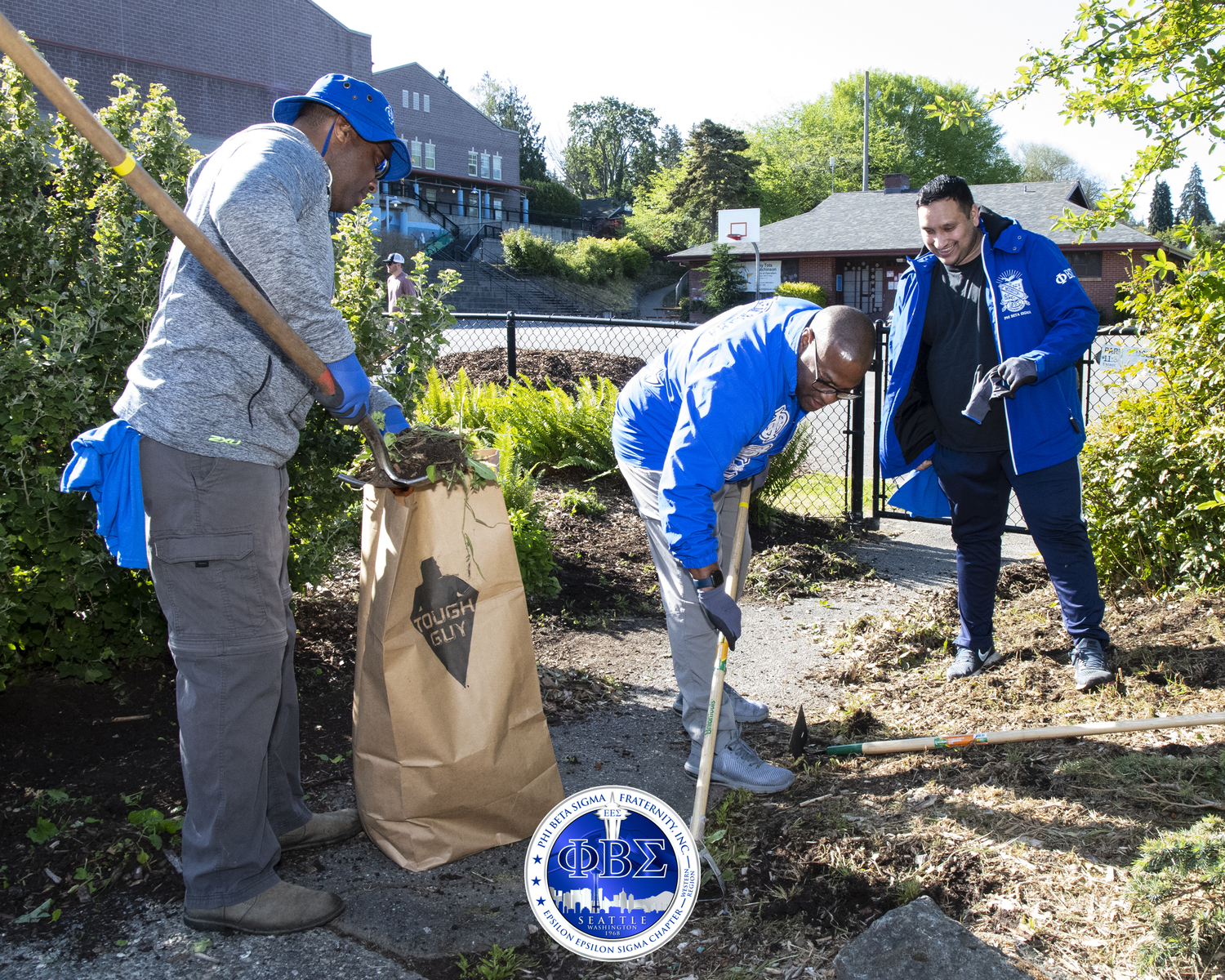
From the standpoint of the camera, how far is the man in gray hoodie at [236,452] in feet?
7.05

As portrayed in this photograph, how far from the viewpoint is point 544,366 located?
35.2 feet

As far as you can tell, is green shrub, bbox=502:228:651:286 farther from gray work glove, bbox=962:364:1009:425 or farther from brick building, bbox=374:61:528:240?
gray work glove, bbox=962:364:1009:425

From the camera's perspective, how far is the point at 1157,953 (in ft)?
6.75

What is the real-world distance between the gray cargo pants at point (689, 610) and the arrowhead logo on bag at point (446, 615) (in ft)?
2.52

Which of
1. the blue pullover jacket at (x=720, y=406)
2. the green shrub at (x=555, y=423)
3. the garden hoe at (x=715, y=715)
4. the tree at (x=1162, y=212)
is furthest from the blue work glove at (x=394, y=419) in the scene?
the tree at (x=1162, y=212)

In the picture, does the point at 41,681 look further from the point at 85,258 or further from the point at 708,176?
the point at 708,176

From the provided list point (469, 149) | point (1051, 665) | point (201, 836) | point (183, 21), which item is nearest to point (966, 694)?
point (1051, 665)

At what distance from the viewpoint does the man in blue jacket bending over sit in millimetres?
2604

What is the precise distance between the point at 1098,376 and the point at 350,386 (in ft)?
17.3

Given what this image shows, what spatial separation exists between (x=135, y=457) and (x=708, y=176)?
4976cm

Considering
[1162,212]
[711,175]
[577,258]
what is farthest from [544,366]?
[1162,212]

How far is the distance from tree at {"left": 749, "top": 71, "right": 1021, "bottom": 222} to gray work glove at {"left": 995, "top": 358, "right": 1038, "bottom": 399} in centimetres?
5281

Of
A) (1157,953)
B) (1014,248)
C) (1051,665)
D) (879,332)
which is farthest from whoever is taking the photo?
(879,332)

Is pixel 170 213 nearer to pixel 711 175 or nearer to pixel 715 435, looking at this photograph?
pixel 715 435
